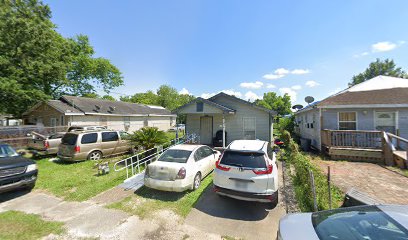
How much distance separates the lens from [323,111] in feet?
40.9

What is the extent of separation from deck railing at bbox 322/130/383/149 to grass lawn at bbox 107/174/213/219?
348 inches

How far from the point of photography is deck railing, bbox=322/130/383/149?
10.6m

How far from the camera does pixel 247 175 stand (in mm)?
5059

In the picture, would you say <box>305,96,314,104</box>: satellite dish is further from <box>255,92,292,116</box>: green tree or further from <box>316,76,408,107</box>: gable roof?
<box>255,92,292,116</box>: green tree

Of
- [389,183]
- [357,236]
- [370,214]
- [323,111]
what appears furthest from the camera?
[323,111]

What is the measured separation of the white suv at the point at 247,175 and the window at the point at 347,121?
32.1 feet

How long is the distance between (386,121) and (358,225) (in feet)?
43.0

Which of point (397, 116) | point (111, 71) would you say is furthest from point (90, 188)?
point (111, 71)

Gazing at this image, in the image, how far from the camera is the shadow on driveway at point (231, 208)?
503 centimetres

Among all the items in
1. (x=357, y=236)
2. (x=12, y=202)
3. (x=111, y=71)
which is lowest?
(x=12, y=202)

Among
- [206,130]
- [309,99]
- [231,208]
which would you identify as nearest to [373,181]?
[231,208]

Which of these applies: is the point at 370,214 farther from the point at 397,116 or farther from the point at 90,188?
the point at 397,116

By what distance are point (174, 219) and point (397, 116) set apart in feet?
46.4

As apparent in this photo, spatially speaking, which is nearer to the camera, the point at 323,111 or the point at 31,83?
the point at 323,111
